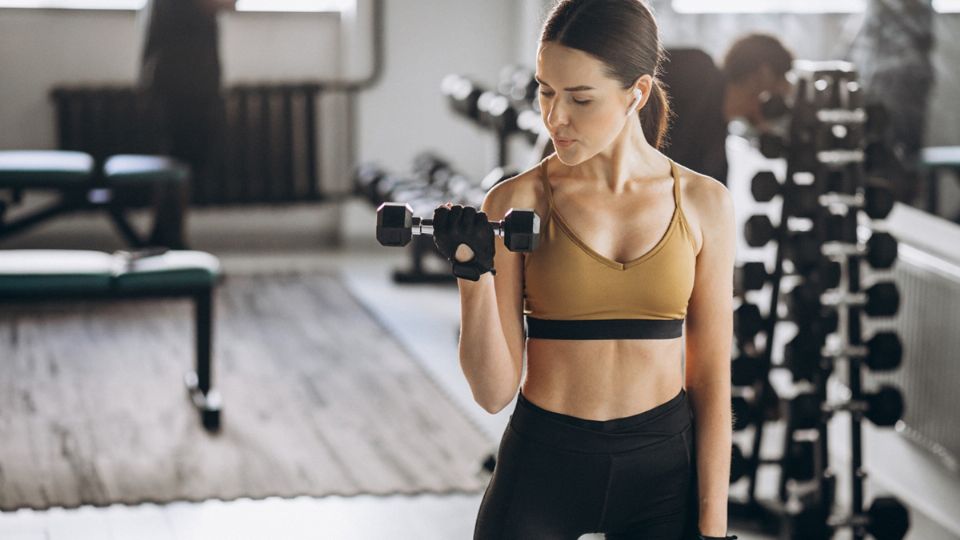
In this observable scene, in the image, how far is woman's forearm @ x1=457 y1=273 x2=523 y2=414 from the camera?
142cm

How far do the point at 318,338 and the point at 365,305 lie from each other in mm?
598

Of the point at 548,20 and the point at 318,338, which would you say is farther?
the point at 318,338

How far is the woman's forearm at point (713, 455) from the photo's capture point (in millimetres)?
1557

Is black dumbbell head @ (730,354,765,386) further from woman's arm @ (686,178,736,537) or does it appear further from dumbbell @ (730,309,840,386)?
woman's arm @ (686,178,736,537)

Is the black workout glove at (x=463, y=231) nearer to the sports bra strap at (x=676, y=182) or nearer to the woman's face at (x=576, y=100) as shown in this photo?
the woman's face at (x=576, y=100)

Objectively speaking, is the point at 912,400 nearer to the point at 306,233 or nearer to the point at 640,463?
the point at 640,463

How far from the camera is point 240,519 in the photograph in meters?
3.30

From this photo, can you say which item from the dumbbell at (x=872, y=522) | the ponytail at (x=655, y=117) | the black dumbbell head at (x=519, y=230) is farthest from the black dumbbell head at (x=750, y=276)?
the black dumbbell head at (x=519, y=230)

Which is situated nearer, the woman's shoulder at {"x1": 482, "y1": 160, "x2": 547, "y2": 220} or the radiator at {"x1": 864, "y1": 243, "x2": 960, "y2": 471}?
the woman's shoulder at {"x1": 482, "y1": 160, "x2": 547, "y2": 220}

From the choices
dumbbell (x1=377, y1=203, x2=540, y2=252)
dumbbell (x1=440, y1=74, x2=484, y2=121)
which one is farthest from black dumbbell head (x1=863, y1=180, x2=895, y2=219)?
dumbbell (x1=440, y1=74, x2=484, y2=121)

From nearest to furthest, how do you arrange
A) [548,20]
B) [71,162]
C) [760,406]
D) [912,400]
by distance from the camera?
[548,20] < [760,406] < [912,400] < [71,162]

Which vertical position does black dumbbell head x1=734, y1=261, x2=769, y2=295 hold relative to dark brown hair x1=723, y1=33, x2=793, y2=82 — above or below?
below

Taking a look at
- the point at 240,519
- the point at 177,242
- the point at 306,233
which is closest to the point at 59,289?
the point at 240,519

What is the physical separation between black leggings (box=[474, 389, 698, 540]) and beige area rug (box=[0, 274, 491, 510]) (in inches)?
79.4
